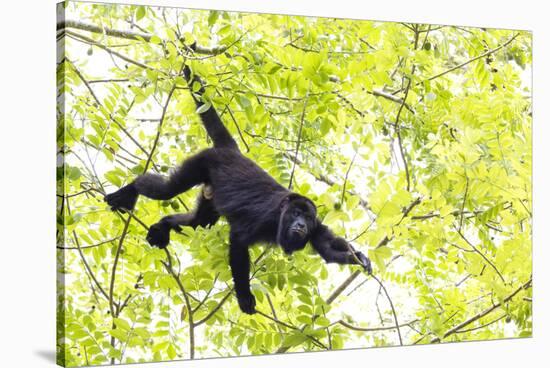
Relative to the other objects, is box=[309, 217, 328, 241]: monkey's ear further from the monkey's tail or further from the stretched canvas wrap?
the monkey's tail

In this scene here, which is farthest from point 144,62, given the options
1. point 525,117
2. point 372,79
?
point 525,117

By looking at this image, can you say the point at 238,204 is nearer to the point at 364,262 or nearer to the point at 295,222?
the point at 295,222

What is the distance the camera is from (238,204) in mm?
5387

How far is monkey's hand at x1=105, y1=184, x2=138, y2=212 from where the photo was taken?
5.09m

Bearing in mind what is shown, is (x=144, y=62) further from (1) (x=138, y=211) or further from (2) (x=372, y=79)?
(2) (x=372, y=79)

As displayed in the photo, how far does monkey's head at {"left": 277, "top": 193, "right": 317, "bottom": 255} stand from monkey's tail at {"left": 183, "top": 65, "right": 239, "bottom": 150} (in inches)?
23.7

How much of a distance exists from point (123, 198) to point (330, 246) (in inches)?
57.9

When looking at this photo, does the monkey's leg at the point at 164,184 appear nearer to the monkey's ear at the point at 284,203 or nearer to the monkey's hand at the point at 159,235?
the monkey's hand at the point at 159,235

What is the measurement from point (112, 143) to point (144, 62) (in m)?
0.59

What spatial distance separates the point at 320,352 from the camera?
571 centimetres

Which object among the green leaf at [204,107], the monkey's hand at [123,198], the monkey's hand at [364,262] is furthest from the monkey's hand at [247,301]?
the green leaf at [204,107]

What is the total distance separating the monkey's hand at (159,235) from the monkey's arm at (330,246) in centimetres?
102

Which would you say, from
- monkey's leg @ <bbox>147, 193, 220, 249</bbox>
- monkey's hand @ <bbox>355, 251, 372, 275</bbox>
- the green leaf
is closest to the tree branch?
monkey's hand @ <bbox>355, 251, 372, 275</bbox>

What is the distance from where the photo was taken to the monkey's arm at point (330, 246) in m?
5.26
